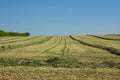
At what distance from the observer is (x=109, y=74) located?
1614cm

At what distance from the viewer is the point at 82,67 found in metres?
18.5

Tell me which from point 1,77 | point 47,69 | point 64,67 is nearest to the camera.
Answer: point 1,77

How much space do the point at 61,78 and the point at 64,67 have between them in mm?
3782

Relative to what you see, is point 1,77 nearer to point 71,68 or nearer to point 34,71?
point 34,71

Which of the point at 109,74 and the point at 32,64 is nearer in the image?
the point at 109,74

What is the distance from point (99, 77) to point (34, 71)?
11.0ft

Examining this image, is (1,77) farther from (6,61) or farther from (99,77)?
(6,61)

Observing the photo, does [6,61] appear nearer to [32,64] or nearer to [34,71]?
[32,64]

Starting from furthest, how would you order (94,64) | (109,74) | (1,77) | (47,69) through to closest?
(94,64) < (47,69) < (109,74) < (1,77)

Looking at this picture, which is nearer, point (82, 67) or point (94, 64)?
point (82, 67)

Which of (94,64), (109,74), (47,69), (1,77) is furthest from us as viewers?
(94,64)

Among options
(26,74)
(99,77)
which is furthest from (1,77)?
(99,77)

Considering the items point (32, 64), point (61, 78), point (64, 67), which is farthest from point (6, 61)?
point (61, 78)

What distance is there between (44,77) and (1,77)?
1.90m
